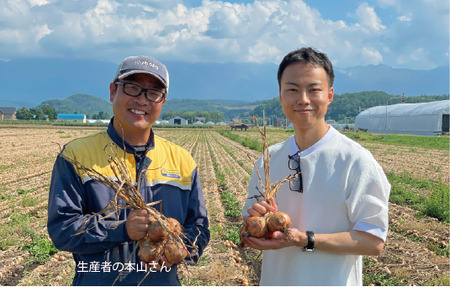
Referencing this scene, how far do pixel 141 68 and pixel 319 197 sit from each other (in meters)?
1.31

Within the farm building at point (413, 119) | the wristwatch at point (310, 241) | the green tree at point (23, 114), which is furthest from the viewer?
the green tree at point (23, 114)

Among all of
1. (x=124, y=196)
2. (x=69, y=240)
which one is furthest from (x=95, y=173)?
(x=69, y=240)

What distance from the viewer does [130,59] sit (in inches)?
94.9

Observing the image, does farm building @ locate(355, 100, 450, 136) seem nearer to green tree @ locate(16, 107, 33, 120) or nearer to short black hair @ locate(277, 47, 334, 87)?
short black hair @ locate(277, 47, 334, 87)

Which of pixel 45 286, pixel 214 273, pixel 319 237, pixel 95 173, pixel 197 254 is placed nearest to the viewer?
pixel 319 237

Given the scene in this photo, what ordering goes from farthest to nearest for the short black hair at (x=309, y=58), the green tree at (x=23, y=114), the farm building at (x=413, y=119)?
the green tree at (x=23, y=114), the farm building at (x=413, y=119), the short black hair at (x=309, y=58)

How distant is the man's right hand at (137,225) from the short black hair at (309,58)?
1.23m

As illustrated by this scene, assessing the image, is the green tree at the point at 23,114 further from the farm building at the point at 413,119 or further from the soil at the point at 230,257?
the soil at the point at 230,257

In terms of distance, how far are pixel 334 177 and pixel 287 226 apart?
1.27ft

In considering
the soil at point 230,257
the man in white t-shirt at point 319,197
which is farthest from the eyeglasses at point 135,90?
the soil at point 230,257

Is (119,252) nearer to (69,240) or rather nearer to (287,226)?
(69,240)

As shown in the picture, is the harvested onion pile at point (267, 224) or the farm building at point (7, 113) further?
the farm building at point (7, 113)

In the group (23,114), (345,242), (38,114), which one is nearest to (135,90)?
(345,242)

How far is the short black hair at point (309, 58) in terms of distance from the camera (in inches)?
91.0
